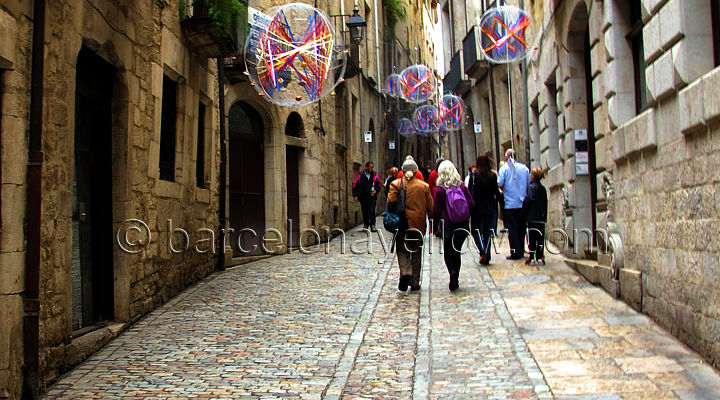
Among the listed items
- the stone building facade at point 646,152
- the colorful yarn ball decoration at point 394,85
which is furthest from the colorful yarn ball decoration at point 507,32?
the colorful yarn ball decoration at point 394,85

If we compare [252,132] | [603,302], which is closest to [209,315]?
[603,302]

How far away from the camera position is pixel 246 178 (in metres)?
12.5

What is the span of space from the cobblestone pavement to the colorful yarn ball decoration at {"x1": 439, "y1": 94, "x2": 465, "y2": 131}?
10.2 m

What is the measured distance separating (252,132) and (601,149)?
6.83m

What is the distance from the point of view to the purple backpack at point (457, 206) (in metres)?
8.09

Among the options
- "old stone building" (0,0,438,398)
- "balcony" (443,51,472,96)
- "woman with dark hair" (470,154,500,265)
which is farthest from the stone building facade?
"balcony" (443,51,472,96)

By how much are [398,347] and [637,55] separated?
3.88 m

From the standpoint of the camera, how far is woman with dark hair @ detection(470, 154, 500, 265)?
983cm

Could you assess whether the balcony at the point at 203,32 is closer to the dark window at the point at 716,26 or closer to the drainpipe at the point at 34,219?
the drainpipe at the point at 34,219

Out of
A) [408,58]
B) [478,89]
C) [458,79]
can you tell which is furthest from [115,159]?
[408,58]

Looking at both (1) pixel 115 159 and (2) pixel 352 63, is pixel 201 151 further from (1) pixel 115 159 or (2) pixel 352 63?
(2) pixel 352 63

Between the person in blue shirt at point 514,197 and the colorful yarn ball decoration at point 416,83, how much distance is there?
802 cm

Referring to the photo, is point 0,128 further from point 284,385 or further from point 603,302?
point 603,302

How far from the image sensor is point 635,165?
21.4ft
